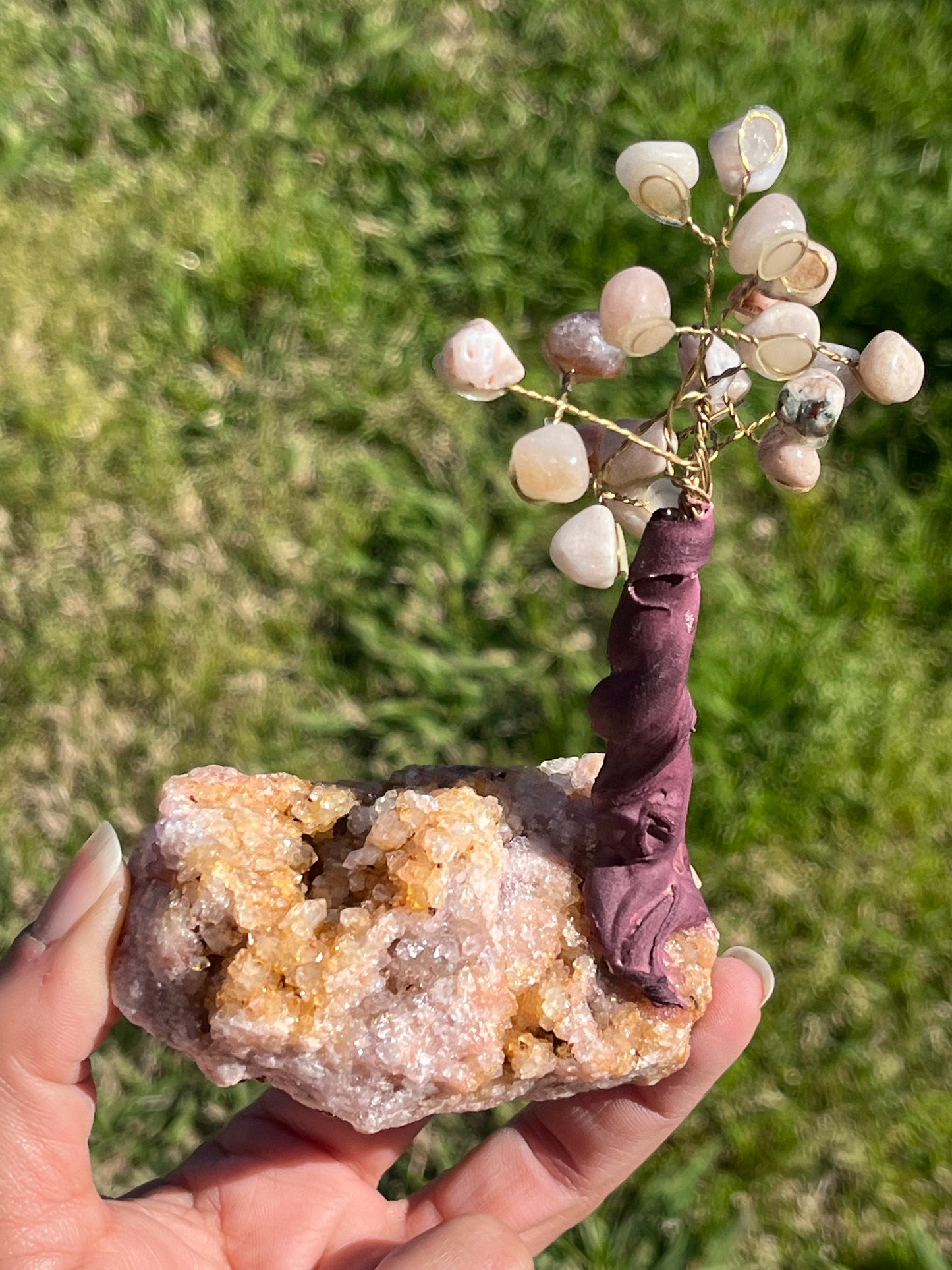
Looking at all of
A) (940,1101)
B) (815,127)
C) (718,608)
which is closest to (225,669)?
(718,608)

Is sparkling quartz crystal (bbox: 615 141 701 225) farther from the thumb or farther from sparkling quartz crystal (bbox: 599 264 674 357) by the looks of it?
the thumb

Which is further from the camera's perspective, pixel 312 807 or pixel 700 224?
pixel 700 224

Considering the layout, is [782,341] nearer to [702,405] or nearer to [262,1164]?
[702,405]

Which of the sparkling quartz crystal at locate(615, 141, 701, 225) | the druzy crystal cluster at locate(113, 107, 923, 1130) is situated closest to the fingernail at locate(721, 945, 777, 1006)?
the druzy crystal cluster at locate(113, 107, 923, 1130)

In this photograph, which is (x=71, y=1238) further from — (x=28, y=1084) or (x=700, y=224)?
(x=700, y=224)

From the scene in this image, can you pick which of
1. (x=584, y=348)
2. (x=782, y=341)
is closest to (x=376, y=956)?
(x=584, y=348)

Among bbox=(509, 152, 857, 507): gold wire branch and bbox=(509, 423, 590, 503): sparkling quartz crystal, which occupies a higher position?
bbox=(509, 152, 857, 507): gold wire branch
